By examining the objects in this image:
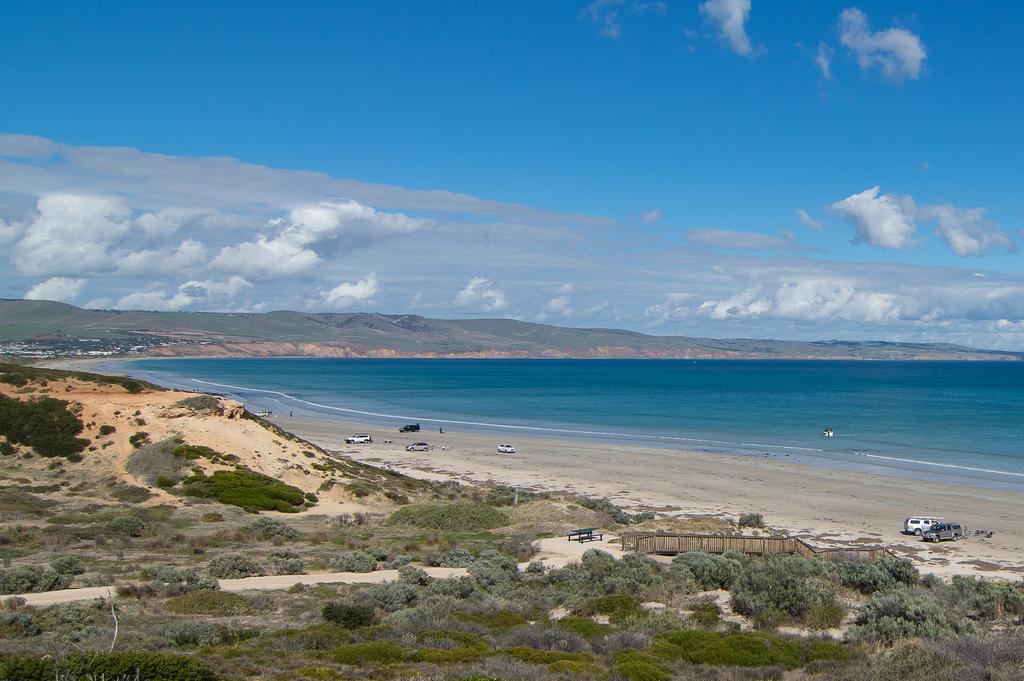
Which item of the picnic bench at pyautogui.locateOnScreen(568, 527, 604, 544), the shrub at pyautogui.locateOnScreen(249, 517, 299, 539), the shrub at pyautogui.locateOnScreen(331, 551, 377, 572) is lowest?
the shrub at pyautogui.locateOnScreen(249, 517, 299, 539)

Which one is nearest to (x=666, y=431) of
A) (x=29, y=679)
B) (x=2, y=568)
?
(x=2, y=568)

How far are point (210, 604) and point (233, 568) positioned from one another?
3.70 meters

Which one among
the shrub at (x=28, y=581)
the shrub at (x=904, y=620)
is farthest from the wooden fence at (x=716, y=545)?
the shrub at (x=28, y=581)

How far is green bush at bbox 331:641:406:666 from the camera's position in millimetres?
11828

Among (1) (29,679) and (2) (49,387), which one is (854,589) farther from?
(2) (49,387)

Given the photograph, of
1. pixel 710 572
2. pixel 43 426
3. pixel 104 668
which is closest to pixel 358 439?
pixel 43 426

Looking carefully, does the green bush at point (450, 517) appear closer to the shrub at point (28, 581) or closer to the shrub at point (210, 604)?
the shrub at point (210, 604)

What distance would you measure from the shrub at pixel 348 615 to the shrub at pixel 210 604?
199cm

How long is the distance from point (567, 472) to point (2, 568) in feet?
→ 124

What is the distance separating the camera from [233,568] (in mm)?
19219

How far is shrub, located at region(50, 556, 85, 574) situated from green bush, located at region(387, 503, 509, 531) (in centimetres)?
1238

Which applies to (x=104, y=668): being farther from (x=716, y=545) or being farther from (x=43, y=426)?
(x=43, y=426)

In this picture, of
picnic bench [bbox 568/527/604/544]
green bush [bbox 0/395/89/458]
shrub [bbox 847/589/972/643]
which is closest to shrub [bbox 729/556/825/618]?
shrub [bbox 847/589/972/643]

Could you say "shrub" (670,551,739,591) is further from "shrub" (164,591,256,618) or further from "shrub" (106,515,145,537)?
"shrub" (106,515,145,537)
